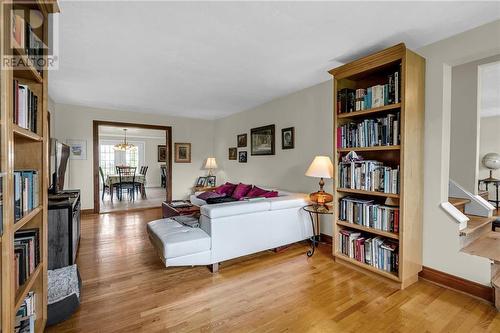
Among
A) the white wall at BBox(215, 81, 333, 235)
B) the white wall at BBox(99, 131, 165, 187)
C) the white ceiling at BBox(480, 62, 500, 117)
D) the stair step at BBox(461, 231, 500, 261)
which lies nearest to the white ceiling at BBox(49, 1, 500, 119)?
the white wall at BBox(215, 81, 333, 235)

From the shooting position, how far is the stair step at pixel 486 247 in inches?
82.3

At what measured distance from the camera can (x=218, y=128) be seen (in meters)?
6.55

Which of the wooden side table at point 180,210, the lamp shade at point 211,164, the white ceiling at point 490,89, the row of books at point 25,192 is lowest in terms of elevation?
the wooden side table at point 180,210

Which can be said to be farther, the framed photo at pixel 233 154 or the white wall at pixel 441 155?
the framed photo at pixel 233 154

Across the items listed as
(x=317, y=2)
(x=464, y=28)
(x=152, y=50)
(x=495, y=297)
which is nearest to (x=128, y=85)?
(x=152, y=50)

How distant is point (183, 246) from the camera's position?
2371 millimetres

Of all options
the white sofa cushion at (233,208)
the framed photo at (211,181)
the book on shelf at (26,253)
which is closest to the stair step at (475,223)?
the white sofa cushion at (233,208)

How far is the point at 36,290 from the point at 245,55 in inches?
105

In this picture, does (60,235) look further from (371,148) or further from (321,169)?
(371,148)

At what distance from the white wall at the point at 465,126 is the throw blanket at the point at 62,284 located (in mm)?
4355

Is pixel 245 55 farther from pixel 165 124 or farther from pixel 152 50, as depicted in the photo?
pixel 165 124

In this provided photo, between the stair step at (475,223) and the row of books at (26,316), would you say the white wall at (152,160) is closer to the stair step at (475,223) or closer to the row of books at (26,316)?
the row of books at (26,316)

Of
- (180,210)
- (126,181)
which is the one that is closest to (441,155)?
(180,210)

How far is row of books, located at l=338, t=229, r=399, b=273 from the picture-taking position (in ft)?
7.63
